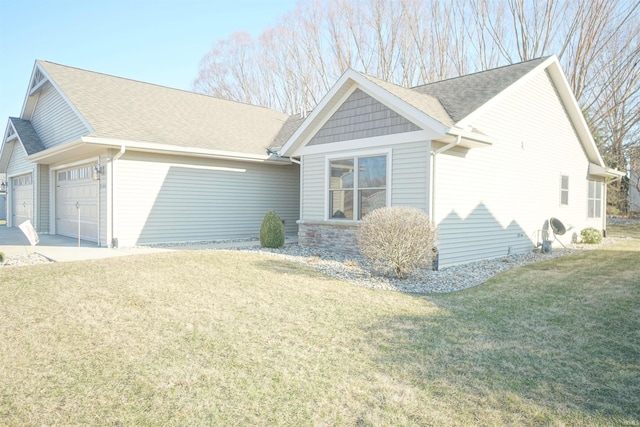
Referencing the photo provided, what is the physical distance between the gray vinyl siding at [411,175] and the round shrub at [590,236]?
29.0 feet

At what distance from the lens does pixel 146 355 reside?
12.8 ft

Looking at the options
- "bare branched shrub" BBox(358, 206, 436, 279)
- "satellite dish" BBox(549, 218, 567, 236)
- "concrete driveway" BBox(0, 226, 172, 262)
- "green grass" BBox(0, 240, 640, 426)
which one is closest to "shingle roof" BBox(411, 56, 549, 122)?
"bare branched shrub" BBox(358, 206, 436, 279)

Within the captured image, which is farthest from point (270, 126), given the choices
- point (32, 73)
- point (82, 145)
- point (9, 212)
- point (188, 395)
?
point (188, 395)

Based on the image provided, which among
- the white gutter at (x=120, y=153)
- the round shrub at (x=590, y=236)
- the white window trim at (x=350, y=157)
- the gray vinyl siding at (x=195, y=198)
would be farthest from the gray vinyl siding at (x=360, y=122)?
the round shrub at (x=590, y=236)

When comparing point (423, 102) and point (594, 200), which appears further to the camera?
point (594, 200)

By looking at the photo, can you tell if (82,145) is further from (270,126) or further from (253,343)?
(253,343)

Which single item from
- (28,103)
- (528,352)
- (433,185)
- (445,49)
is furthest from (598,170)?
(28,103)

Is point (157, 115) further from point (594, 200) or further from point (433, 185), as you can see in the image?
point (594, 200)

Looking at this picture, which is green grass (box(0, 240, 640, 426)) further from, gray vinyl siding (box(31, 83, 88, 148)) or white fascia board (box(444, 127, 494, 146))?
gray vinyl siding (box(31, 83, 88, 148))

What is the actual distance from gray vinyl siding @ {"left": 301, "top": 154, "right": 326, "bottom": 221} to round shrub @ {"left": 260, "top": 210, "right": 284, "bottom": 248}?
2.76 feet

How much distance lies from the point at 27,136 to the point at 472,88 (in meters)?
15.6

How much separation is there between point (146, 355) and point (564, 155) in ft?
44.9

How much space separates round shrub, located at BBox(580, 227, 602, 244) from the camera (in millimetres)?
13750

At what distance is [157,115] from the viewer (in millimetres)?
12836
